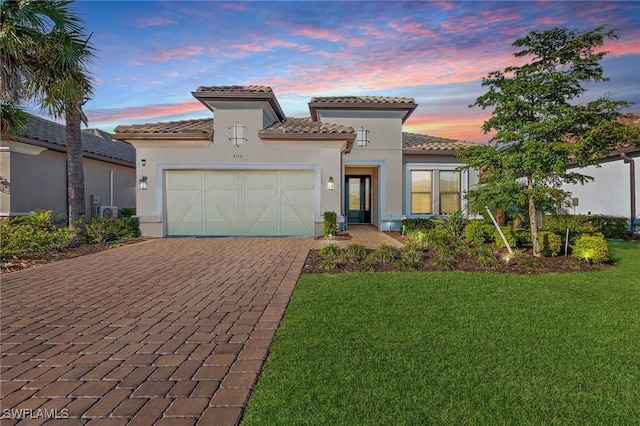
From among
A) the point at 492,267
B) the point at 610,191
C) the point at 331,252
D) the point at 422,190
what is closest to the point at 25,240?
the point at 331,252

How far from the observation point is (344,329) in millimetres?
3951

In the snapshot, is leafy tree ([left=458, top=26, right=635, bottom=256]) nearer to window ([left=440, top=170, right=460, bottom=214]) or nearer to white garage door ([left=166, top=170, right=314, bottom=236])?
white garage door ([left=166, top=170, right=314, bottom=236])

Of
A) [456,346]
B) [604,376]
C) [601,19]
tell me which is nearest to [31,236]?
[456,346]

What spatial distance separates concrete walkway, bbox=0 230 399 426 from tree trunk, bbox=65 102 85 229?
4.42 metres

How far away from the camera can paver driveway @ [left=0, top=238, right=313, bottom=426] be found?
101 inches

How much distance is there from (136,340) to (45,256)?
22.6 ft

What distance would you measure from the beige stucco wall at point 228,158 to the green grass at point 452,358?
804 centimetres

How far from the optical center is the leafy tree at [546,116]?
25.7ft

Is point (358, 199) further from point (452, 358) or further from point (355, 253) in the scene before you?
point (452, 358)

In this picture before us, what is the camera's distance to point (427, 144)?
16.3 m

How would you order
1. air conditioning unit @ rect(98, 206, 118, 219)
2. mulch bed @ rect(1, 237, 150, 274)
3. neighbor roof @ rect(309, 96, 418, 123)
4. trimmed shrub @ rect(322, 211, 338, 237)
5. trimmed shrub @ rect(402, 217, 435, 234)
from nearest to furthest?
1. mulch bed @ rect(1, 237, 150, 274)
2. trimmed shrub @ rect(322, 211, 338, 237)
3. trimmed shrub @ rect(402, 217, 435, 234)
4. neighbor roof @ rect(309, 96, 418, 123)
5. air conditioning unit @ rect(98, 206, 118, 219)

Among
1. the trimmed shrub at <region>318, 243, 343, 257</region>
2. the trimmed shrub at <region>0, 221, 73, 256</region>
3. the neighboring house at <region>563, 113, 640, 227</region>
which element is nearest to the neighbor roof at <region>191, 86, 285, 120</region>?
the trimmed shrub at <region>0, 221, 73, 256</region>

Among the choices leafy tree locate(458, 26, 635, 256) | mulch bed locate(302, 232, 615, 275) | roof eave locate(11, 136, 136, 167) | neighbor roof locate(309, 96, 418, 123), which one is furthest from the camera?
neighbor roof locate(309, 96, 418, 123)

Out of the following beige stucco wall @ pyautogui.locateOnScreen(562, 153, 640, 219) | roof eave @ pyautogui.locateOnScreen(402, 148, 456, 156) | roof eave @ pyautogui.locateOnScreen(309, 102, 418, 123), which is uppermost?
roof eave @ pyautogui.locateOnScreen(309, 102, 418, 123)
